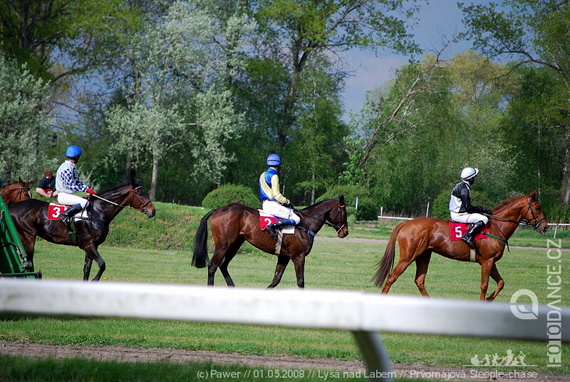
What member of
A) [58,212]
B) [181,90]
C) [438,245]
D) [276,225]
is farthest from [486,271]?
[181,90]

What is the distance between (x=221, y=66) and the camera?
42844 mm

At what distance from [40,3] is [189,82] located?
958cm

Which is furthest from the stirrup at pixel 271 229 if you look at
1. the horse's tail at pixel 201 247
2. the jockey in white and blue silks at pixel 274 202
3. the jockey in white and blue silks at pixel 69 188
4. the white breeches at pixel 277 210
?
the jockey in white and blue silks at pixel 69 188

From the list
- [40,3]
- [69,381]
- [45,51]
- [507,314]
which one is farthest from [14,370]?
[45,51]

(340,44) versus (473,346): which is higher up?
(340,44)

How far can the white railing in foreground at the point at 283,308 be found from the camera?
7.47 ft

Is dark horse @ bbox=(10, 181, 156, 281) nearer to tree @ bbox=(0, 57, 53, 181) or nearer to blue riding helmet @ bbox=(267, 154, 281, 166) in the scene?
blue riding helmet @ bbox=(267, 154, 281, 166)

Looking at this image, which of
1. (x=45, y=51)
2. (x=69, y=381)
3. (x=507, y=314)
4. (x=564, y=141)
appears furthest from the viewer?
(x=564, y=141)

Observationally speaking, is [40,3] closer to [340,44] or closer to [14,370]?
[340,44]

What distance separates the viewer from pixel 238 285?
14.5 m

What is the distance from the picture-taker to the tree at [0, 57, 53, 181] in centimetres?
3256

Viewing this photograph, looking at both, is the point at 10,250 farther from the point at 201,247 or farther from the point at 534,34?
the point at 534,34

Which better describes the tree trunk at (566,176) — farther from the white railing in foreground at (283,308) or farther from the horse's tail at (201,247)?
the white railing in foreground at (283,308)

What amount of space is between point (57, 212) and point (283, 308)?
10.9 metres
